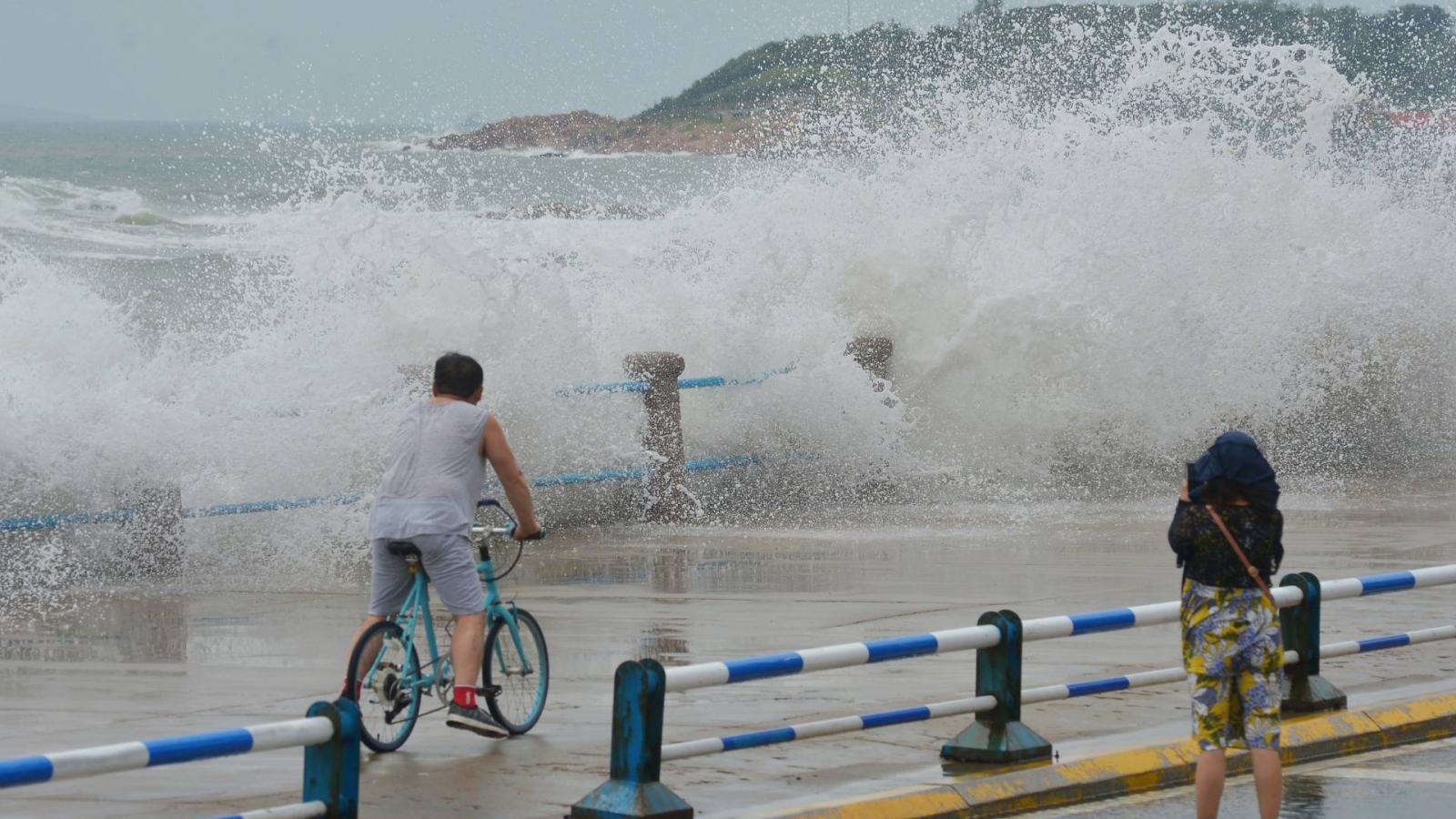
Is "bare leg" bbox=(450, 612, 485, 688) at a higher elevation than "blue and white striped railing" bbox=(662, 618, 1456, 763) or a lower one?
higher

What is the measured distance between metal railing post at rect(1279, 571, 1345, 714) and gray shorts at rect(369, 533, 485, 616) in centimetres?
304

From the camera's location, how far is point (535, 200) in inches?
2817

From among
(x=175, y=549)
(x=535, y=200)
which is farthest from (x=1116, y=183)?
(x=535, y=200)

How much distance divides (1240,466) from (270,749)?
9.77ft

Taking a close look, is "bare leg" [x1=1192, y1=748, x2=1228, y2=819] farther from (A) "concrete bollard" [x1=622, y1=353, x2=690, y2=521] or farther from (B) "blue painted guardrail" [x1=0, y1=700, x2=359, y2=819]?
(A) "concrete bollard" [x1=622, y1=353, x2=690, y2=521]

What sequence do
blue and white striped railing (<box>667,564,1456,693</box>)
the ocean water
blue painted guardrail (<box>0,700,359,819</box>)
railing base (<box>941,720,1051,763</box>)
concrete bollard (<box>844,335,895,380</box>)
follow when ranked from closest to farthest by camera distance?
1. blue painted guardrail (<box>0,700,359,819</box>)
2. blue and white striped railing (<box>667,564,1456,693</box>)
3. railing base (<box>941,720,1051,763</box>)
4. the ocean water
5. concrete bollard (<box>844,335,895,380</box>)

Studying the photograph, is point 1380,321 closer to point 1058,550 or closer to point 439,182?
point 1058,550

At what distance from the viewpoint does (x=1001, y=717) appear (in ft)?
24.5

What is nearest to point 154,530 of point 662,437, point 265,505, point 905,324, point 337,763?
point 265,505

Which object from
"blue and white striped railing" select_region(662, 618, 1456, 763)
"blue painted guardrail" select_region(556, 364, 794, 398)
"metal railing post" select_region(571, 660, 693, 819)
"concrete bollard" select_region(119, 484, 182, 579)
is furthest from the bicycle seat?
"blue painted guardrail" select_region(556, 364, 794, 398)

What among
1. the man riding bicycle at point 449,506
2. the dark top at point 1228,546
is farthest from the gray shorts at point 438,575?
the dark top at point 1228,546

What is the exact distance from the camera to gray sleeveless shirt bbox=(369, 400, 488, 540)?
7605 millimetres

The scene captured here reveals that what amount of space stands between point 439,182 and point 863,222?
182ft

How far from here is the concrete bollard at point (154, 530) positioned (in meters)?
12.6
